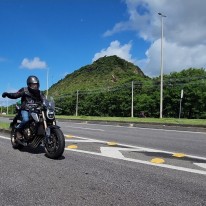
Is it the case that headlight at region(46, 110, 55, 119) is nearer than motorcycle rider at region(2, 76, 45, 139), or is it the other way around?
headlight at region(46, 110, 55, 119)

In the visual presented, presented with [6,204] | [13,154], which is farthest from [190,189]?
[13,154]

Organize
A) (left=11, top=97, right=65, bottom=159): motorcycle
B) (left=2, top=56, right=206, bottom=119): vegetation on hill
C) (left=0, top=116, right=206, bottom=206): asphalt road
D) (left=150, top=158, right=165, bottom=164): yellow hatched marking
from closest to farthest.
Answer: (left=0, top=116, right=206, bottom=206): asphalt road → (left=150, top=158, right=165, bottom=164): yellow hatched marking → (left=11, top=97, right=65, bottom=159): motorcycle → (left=2, top=56, right=206, bottom=119): vegetation on hill

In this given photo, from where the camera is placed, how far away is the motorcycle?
24.9ft

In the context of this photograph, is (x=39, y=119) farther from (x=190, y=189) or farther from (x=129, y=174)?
(x=190, y=189)

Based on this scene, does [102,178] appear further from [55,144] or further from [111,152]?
[111,152]

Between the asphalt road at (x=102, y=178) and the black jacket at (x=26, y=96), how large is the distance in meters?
1.12

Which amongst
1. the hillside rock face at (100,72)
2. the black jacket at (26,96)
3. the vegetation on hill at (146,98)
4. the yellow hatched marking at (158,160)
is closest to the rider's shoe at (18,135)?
the black jacket at (26,96)

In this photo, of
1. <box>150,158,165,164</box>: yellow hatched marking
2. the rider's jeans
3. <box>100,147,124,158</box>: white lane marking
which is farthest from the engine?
<box>150,158,165,164</box>: yellow hatched marking

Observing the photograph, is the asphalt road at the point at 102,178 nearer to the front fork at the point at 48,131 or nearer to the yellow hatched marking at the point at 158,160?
the yellow hatched marking at the point at 158,160

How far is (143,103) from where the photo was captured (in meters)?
65.9

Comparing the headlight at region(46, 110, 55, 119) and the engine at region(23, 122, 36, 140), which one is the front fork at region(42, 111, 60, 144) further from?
the engine at region(23, 122, 36, 140)

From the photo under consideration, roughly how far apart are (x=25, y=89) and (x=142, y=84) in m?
64.1

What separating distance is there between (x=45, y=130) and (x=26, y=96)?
1177mm

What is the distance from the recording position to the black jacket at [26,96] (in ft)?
27.9
